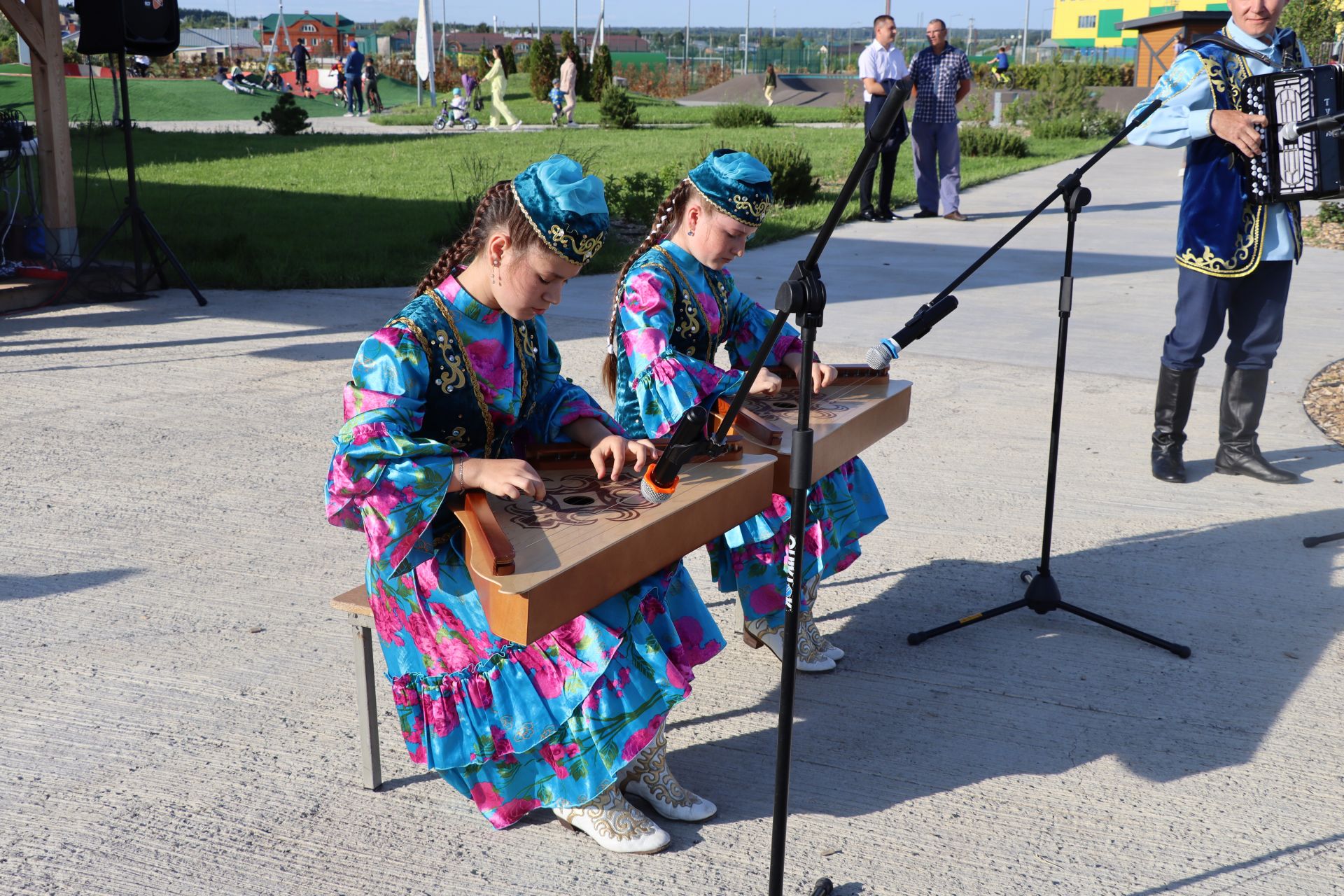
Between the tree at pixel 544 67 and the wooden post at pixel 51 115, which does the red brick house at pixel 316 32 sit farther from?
the wooden post at pixel 51 115

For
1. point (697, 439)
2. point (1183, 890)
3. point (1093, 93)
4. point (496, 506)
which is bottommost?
point (1183, 890)

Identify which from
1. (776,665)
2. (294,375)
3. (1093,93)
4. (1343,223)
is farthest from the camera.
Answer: (1093,93)

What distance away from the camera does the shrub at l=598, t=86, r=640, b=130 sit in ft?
84.8

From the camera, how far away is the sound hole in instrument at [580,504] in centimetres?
231

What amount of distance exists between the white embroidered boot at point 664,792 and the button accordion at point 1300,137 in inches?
134

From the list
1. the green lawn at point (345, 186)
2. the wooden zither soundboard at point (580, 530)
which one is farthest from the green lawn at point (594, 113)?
the wooden zither soundboard at point (580, 530)

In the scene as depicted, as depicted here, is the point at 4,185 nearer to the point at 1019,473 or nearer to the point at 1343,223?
the point at 1019,473

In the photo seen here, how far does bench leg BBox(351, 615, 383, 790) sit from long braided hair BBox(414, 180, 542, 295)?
2.62ft

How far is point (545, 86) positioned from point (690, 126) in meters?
9.72

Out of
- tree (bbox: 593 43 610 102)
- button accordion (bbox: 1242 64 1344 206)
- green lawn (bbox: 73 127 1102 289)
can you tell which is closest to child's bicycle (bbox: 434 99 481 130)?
green lawn (bbox: 73 127 1102 289)

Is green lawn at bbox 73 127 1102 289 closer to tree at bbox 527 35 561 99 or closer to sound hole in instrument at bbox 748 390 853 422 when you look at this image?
sound hole in instrument at bbox 748 390 853 422

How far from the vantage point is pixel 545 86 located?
34812 millimetres

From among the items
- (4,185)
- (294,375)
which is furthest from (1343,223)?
(4,185)

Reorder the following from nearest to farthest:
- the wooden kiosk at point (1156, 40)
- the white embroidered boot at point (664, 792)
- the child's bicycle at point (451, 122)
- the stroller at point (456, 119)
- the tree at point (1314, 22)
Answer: the white embroidered boot at point (664, 792)
the tree at point (1314, 22)
the wooden kiosk at point (1156, 40)
the child's bicycle at point (451, 122)
the stroller at point (456, 119)
